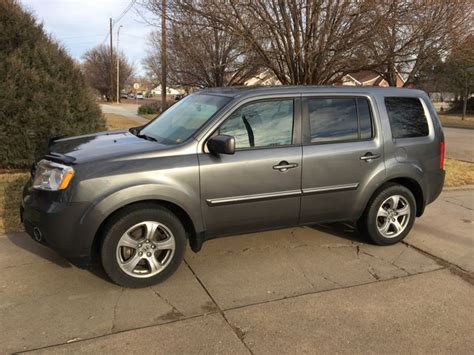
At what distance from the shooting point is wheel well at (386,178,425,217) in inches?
199

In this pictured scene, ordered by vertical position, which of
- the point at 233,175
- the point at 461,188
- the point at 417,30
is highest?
the point at 417,30

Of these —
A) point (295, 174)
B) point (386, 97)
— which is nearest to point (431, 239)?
point (386, 97)

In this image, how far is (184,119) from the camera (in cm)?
452

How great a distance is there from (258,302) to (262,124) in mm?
1638

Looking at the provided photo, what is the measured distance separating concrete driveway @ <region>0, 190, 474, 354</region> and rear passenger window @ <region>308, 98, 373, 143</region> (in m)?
1.23

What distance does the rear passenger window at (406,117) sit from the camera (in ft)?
16.2

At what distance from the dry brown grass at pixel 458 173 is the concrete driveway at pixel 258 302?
371 cm

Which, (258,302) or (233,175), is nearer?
(258,302)

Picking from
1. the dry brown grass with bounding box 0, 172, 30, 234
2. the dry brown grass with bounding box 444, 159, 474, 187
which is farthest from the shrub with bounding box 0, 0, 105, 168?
the dry brown grass with bounding box 444, 159, 474, 187

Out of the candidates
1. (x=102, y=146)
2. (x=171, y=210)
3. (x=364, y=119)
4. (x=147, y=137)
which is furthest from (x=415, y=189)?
(x=102, y=146)

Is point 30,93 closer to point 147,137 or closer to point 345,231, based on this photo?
point 147,137

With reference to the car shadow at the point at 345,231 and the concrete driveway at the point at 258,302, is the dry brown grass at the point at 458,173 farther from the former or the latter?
the concrete driveway at the point at 258,302

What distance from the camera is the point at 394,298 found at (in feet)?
12.5

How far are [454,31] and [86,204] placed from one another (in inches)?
297
